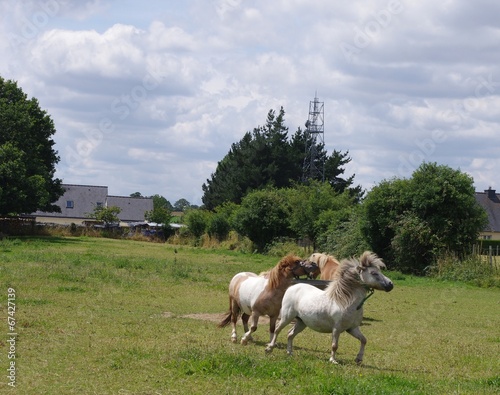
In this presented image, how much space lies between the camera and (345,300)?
429 inches

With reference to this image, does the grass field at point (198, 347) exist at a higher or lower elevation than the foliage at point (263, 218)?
lower

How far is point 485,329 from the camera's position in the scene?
16.7m

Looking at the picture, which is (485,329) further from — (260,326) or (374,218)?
(374,218)

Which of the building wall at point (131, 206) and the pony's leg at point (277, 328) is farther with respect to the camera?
the building wall at point (131, 206)

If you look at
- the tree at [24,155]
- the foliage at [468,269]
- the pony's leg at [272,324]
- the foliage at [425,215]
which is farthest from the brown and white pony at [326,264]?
the tree at [24,155]

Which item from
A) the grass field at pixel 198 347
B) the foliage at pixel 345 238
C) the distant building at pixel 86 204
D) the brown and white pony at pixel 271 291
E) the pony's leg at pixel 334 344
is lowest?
the grass field at pixel 198 347

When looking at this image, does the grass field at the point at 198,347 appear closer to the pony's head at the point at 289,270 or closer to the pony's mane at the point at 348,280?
the pony's mane at the point at 348,280

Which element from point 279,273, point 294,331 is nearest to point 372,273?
point 294,331

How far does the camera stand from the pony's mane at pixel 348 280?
1095cm

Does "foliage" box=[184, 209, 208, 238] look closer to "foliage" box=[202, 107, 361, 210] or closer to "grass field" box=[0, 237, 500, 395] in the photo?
"foliage" box=[202, 107, 361, 210]

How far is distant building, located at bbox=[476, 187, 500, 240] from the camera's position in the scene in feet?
263

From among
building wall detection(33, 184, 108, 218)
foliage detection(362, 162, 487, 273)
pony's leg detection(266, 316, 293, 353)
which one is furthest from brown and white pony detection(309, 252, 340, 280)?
building wall detection(33, 184, 108, 218)

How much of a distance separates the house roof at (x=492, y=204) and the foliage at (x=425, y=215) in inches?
1963

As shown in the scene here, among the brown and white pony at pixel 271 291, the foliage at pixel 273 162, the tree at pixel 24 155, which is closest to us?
the brown and white pony at pixel 271 291
